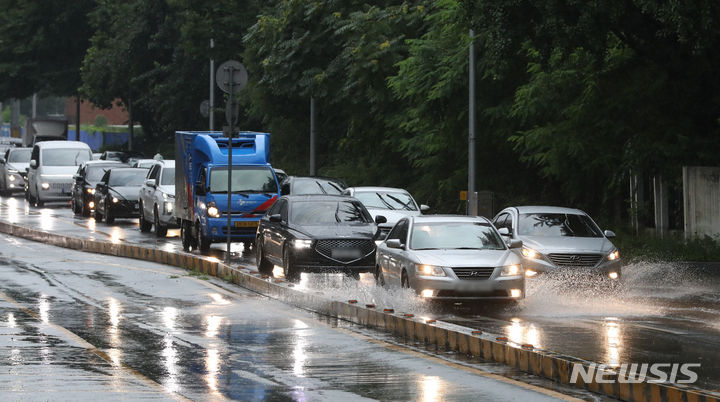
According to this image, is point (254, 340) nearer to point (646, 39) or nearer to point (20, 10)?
point (646, 39)

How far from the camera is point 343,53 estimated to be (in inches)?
1662

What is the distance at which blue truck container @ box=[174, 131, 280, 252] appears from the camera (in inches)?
1109

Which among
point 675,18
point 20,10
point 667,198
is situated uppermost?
point 20,10

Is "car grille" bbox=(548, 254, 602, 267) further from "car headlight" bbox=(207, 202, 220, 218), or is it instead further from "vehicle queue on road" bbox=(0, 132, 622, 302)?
"car headlight" bbox=(207, 202, 220, 218)

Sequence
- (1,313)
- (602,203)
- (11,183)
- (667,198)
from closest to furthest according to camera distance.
Answer: (1,313) < (667,198) < (602,203) < (11,183)

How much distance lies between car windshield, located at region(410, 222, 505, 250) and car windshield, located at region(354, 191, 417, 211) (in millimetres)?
9128

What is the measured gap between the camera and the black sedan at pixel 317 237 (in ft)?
72.7

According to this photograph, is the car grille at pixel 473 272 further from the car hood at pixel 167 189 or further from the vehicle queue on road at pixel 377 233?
the car hood at pixel 167 189

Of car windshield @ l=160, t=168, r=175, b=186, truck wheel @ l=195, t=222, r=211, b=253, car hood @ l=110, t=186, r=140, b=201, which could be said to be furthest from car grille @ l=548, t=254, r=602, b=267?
car hood @ l=110, t=186, r=140, b=201

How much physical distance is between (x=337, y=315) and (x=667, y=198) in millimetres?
13733

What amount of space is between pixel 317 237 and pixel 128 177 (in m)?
18.8

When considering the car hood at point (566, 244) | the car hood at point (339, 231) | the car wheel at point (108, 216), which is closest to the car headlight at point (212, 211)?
the car hood at point (339, 231)

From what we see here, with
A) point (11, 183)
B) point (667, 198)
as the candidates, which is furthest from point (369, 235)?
point (11, 183)

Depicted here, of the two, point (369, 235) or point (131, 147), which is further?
point (131, 147)
